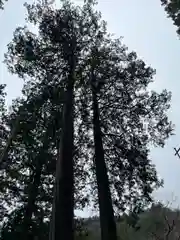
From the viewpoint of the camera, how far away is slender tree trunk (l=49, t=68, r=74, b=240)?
7.54 m

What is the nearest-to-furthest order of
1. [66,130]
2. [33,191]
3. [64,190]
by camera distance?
[64,190], [66,130], [33,191]

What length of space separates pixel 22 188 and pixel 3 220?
144cm

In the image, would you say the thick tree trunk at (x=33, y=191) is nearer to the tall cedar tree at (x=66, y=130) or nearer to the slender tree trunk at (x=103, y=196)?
the slender tree trunk at (x=103, y=196)

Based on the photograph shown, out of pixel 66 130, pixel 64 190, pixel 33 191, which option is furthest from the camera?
pixel 33 191

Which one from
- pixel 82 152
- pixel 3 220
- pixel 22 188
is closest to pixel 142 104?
pixel 82 152

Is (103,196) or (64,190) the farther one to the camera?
(103,196)

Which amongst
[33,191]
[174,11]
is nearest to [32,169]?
[33,191]

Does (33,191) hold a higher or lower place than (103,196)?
higher

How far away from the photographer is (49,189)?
14.0 meters

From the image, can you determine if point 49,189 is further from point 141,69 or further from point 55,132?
point 141,69

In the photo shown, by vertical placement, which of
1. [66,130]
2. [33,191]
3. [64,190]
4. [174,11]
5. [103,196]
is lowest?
[64,190]

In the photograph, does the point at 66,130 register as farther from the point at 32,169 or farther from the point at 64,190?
the point at 32,169

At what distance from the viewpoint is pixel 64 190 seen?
26.9 ft

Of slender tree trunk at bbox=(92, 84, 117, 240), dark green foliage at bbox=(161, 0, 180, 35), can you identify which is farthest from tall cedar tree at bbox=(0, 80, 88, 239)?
dark green foliage at bbox=(161, 0, 180, 35)
